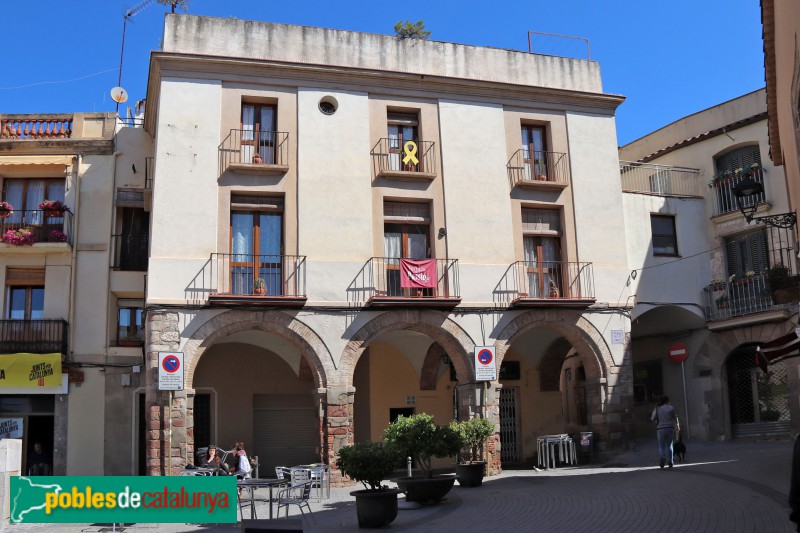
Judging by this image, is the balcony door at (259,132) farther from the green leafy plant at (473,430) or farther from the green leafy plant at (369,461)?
the green leafy plant at (369,461)

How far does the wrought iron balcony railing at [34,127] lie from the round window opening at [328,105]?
7.74 m

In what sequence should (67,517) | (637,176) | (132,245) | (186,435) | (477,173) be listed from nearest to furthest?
(67,517)
(186,435)
(477,173)
(132,245)
(637,176)

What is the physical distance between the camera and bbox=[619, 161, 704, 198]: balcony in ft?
81.0

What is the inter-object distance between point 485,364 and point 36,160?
13.3 meters

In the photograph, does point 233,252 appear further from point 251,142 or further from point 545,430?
point 545,430

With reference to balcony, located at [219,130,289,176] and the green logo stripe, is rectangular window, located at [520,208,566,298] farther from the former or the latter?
the green logo stripe

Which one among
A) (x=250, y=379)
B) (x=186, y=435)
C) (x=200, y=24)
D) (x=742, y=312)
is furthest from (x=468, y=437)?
(x=200, y=24)

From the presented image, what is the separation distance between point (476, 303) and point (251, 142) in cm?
682

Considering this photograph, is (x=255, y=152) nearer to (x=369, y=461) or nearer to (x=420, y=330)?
(x=420, y=330)

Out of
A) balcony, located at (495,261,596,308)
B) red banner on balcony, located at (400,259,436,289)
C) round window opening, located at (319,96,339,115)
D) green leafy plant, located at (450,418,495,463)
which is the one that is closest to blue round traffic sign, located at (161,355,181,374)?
red banner on balcony, located at (400,259,436,289)

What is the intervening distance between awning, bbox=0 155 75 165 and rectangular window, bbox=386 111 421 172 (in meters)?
8.90

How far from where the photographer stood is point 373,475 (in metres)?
12.5

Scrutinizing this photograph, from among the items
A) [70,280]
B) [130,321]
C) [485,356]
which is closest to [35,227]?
[70,280]

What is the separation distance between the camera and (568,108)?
888 inches
